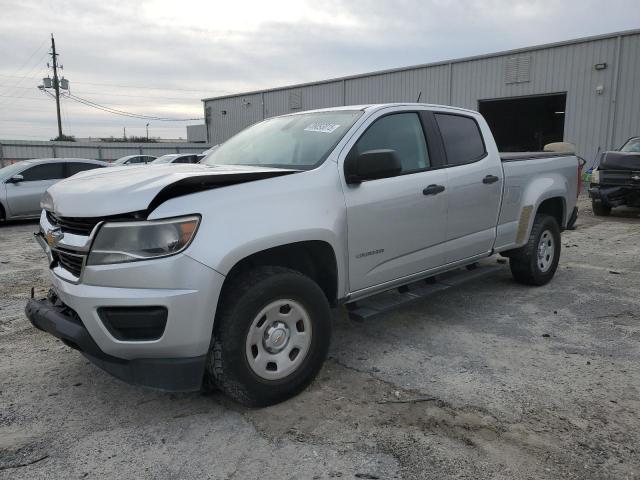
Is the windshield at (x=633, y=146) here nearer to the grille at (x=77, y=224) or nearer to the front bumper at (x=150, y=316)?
the front bumper at (x=150, y=316)

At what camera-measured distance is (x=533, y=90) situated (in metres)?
19.4

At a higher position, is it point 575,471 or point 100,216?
point 100,216

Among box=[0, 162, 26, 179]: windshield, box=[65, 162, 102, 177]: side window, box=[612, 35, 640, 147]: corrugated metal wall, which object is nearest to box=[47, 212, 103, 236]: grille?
box=[0, 162, 26, 179]: windshield

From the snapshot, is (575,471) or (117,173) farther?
(117,173)

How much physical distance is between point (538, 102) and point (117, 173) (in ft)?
80.4

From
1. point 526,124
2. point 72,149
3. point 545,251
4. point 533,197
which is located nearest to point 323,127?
point 533,197

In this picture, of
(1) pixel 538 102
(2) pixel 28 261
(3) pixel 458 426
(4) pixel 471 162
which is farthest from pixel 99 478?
(1) pixel 538 102

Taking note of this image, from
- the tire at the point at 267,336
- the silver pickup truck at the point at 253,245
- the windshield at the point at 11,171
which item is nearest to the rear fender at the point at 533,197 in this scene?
the silver pickup truck at the point at 253,245

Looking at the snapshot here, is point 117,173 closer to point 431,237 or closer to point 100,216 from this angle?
point 100,216

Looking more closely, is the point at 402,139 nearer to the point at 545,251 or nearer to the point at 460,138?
the point at 460,138

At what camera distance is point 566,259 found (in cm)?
738

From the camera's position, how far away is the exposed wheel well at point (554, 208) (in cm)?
Answer: 584

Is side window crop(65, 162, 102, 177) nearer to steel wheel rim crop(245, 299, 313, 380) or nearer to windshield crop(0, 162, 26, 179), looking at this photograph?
windshield crop(0, 162, 26, 179)

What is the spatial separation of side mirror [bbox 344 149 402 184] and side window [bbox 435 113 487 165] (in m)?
1.20
